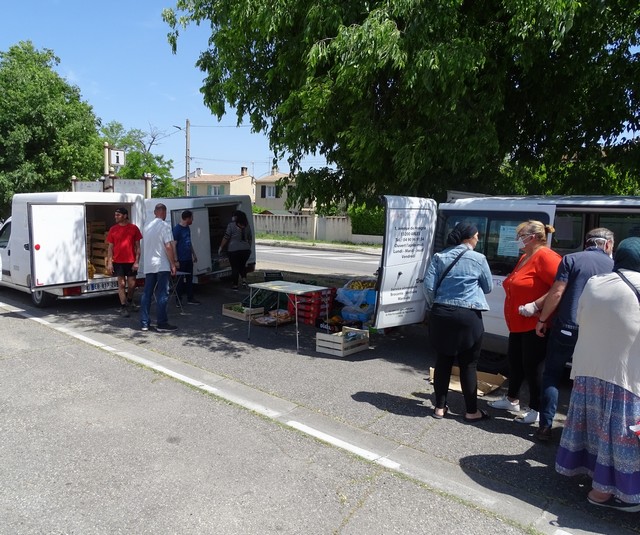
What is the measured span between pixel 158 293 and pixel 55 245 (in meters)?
2.24

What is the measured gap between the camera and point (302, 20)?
7.56 metres

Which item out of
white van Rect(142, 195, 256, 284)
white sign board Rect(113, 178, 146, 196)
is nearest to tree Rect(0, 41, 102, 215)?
white sign board Rect(113, 178, 146, 196)

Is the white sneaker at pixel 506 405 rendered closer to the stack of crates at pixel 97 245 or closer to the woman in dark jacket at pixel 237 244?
the woman in dark jacket at pixel 237 244

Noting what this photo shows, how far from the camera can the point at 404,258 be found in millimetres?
6652

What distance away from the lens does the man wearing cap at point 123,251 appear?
915 centimetres

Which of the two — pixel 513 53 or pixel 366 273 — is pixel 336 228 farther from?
pixel 513 53

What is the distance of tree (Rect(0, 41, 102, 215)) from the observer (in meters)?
16.4

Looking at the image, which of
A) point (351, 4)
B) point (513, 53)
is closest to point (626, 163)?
point (513, 53)

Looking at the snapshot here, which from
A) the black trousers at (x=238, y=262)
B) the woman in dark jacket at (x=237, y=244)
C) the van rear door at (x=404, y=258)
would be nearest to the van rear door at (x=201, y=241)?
the woman in dark jacket at (x=237, y=244)

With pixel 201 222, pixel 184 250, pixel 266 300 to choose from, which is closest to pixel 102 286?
pixel 184 250

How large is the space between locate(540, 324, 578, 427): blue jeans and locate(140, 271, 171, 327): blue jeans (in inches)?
218

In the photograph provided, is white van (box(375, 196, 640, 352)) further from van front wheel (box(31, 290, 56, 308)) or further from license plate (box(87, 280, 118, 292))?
van front wheel (box(31, 290, 56, 308))

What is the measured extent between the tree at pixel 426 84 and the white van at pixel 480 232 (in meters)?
0.83

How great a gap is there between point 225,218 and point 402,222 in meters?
8.79
